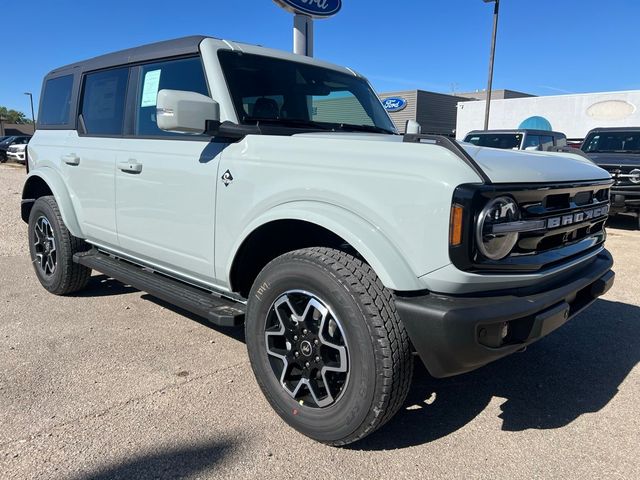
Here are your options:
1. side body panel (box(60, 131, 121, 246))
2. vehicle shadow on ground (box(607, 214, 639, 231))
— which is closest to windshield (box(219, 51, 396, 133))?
side body panel (box(60, 131, 121, 246))

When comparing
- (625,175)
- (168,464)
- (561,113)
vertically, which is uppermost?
(561,113)

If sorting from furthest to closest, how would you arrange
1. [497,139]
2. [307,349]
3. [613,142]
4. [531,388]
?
[497,139] → [613,142] → [531,388] → [307,349]

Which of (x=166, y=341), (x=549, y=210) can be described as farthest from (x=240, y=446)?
(x=549, y=210)

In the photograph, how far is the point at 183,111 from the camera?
2.61 metres

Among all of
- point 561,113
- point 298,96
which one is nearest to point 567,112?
point 561,113

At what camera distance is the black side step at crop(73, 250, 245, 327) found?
291 cm

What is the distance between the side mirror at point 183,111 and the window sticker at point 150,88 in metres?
0.93

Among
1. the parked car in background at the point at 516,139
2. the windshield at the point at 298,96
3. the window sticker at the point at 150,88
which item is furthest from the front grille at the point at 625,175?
the window sticker at the point at 150,88

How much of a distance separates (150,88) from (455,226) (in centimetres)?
255

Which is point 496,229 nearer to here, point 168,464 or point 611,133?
point 168,464

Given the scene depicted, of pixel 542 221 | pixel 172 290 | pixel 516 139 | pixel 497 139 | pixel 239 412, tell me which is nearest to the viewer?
pixel 542 221

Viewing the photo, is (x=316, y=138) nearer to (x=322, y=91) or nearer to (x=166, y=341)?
(x=322, y=91)

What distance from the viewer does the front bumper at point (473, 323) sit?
2020mm

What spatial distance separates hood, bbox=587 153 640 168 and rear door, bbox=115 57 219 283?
851 cm
